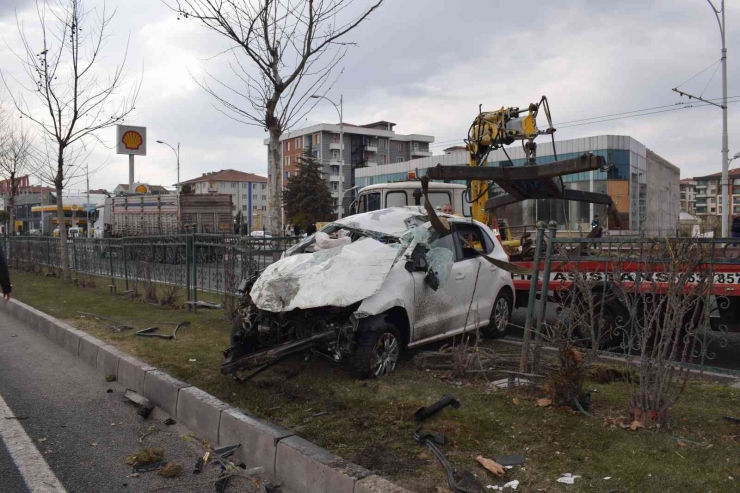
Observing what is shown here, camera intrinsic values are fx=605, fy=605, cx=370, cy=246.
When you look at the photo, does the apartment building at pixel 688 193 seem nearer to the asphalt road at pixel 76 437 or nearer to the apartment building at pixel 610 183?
the apartment building at pixel 610 183

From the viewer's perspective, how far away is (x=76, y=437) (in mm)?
5055

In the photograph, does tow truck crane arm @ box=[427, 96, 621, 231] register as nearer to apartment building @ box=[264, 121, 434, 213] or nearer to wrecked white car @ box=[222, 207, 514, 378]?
wrecked white car @ box=[222, 207, 514, 378]

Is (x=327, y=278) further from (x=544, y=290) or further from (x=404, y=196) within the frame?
(x=404, y=196)

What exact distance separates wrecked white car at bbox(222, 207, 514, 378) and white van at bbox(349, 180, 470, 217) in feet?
16.9

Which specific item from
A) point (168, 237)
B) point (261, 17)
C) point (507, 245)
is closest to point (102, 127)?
point (168, 237)

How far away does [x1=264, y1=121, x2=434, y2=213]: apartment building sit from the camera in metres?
86.1

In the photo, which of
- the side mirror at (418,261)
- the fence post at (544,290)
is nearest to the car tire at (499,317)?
the side mirror at (418,261)

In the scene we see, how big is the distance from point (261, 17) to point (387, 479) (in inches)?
A: 315

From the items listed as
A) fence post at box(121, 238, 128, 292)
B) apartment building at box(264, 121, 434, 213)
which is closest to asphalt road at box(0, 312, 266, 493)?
fence post at box(121, 238, 128, 292)

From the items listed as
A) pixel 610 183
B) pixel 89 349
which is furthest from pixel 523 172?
pixel 610 183

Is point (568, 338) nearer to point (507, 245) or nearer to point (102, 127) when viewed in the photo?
point (507, 245)

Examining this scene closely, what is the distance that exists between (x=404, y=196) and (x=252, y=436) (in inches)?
348

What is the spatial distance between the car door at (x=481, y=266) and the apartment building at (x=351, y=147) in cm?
7492

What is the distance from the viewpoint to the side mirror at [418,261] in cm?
643
